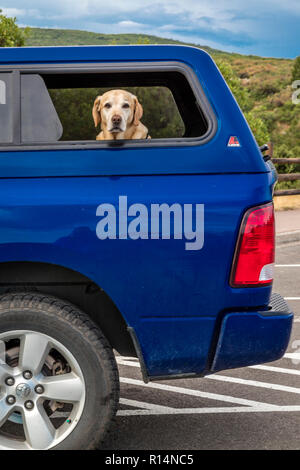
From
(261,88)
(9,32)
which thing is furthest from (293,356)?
(261,88)

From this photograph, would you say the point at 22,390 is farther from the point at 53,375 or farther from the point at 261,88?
the point at 261,88

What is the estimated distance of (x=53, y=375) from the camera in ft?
11.9

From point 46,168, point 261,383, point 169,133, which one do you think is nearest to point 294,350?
point 261,383

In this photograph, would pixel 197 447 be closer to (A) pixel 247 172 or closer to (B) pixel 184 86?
(A) pixel 247 172

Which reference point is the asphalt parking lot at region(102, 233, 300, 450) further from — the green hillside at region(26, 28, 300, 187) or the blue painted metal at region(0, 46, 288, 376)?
the green hillside at region(26, 28, 300, 187)

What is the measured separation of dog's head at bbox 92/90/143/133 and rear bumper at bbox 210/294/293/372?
1770 mm

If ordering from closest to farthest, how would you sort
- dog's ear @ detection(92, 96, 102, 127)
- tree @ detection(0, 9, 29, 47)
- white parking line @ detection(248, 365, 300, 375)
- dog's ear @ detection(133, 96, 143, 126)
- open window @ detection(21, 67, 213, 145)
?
1. open window @ detection(21, 67, 213, 145)
2. dog's ear @ detection(92, 96, 102, 127)
3. dog's ear @ detection(133, 96, 143, 126)
4. white parking line @ detection(248, 365, 300, 375)
5. tree @ detection(0, 9, 29, 47)

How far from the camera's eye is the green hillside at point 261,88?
104 ft

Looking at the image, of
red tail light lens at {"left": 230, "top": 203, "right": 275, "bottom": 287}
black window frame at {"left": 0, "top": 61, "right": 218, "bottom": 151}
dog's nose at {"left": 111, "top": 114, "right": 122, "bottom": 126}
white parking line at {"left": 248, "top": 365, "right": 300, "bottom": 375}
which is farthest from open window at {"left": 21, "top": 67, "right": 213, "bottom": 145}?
white parking line at {"left": 248, "top": 365, "right": 300, "bottom": 375}

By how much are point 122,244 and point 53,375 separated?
29.9 inches

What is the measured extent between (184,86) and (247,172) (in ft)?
4.49

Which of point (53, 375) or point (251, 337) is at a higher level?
point (251, 337)

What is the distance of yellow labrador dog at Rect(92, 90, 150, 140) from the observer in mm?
4801

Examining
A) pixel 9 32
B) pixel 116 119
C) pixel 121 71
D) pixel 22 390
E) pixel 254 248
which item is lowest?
pixel 22 390
